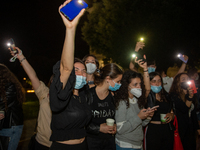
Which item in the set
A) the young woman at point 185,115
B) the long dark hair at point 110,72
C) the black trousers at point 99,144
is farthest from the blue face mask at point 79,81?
the young woman at point 185,115

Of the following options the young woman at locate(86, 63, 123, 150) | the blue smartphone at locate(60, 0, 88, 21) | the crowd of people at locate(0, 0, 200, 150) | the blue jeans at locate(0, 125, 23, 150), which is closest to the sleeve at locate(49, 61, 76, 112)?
the crowd of people at locate(0, 0, 200, 150)

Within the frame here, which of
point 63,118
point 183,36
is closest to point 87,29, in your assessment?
point 183,36

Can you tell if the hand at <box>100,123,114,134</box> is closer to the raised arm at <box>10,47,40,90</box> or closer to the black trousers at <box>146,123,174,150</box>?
the black trousers at <box>146,123,174,150</box>

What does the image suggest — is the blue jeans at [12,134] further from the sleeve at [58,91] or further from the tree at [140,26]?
the tree at [140,26]

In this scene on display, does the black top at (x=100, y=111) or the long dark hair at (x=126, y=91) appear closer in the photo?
the black top at (x=100, y=111)

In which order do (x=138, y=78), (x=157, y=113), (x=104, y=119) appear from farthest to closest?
(x=157, y=113), (x=138, y=78), (x=104, y=119)

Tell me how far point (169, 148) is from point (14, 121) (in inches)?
128

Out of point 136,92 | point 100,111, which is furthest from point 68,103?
point 136,92

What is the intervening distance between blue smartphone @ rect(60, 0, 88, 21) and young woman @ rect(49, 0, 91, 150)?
0.04 m

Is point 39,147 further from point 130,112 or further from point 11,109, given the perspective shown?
point 130,112

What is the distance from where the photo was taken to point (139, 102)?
10.5ft

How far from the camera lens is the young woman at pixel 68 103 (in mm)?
1479

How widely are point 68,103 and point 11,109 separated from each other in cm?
166

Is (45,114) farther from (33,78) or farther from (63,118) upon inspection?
(63,118)
